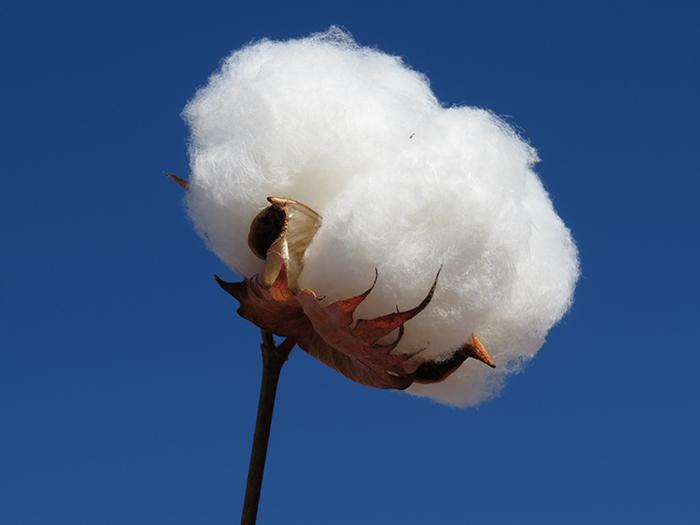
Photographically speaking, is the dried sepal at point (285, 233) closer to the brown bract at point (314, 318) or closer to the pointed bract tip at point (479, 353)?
the brown bract at point (314, 318)

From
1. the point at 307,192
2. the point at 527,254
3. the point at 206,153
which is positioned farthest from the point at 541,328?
the point at 206,153

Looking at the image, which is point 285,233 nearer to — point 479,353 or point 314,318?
point 314,318

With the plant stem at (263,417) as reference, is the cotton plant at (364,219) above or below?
above

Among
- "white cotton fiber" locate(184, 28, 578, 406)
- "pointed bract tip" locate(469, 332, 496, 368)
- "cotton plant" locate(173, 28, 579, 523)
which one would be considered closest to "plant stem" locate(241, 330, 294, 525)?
"cotton plant" locate(173, 28, 579, 523)

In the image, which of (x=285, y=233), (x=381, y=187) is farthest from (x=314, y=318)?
(x=381, y=187)

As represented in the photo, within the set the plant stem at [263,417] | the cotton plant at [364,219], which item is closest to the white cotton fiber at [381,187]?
the cotton plant at [364,219]

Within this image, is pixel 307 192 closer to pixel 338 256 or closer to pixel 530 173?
pixel 338 256

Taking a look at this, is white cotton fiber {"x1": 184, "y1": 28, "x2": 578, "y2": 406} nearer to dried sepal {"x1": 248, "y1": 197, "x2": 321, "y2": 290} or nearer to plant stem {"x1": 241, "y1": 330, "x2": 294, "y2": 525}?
dried sepal {"x1": 248, "y1": 197, "x2": 321, "y2": 290}

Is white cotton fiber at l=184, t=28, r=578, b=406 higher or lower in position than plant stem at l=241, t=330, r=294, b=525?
higher
